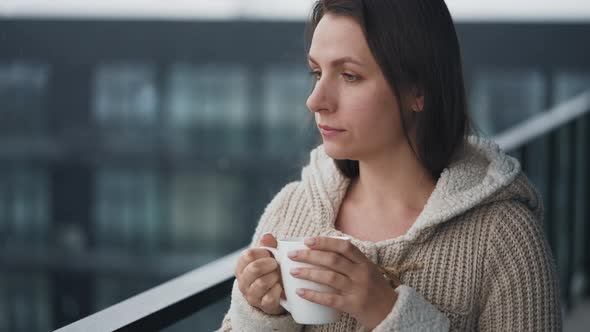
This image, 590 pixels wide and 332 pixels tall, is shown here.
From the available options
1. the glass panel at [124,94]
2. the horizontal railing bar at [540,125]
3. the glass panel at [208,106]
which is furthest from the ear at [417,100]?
the glass panel at [124,94]

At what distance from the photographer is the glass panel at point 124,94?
1248cm

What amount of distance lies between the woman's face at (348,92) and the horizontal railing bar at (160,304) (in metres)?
0.27

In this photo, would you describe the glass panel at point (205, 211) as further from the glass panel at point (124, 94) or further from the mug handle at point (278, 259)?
the mug handle at point (278, 259)

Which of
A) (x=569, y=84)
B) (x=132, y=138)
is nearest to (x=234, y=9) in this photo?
(x=132, y=138)

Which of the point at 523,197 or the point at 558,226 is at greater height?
the point at 523,197

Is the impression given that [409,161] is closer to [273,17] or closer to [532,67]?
[532,67]

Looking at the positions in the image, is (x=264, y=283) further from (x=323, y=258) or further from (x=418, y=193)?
(x=418, y=193)

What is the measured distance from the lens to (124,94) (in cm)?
1314

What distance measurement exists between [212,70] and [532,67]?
197 inches

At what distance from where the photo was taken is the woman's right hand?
80 centimetres

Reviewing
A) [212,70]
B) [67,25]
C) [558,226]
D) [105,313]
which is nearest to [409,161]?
[105,313]

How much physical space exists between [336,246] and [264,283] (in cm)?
9

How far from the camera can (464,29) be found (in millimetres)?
8594

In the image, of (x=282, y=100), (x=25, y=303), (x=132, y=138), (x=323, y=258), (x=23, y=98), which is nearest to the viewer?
(x=323, y=258)
